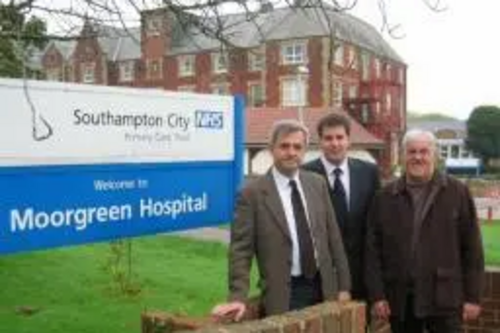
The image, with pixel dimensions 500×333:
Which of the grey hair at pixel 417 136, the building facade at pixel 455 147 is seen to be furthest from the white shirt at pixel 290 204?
the building facade at pixel 455 147

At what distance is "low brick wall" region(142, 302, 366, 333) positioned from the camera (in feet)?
11.7

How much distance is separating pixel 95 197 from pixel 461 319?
233 cm

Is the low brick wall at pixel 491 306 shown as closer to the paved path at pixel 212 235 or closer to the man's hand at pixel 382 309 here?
the man's hand at pixel 382 309

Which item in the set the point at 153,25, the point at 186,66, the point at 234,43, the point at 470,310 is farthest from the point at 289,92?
the point at 470,310

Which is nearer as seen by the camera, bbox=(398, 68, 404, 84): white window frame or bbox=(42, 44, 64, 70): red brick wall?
bbox=(42, 44, 64, 70): red brick wall

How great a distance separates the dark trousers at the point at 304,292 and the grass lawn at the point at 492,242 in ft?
26.4

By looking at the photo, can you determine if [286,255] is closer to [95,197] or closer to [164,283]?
[95,197]

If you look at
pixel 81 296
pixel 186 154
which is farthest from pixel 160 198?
pixel 81 296

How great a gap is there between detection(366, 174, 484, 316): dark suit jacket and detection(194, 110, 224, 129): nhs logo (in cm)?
129

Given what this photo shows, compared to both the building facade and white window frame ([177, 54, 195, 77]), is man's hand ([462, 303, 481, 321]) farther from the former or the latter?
the building facade

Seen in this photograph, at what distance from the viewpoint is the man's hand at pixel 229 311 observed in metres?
4.42

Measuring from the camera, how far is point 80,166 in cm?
506

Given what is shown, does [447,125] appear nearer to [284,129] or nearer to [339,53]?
[339,53]

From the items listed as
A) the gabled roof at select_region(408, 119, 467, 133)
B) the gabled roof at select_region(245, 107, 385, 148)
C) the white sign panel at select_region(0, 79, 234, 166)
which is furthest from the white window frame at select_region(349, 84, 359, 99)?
the white sign panel at select_region(0, 79, 234, 166)
